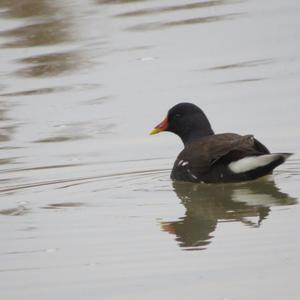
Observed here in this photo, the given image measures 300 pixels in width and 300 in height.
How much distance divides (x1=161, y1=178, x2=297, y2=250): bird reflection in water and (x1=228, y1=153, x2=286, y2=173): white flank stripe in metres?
0.16

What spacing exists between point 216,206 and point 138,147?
222cm

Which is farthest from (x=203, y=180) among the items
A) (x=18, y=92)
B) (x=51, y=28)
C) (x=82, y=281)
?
(x=51, y=28)

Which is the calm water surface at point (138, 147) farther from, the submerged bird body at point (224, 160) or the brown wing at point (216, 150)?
the brown wing at point (216, 150)

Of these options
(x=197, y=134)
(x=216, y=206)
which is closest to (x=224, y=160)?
(x=216, y=206)

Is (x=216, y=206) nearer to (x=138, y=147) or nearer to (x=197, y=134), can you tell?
(x=197, y=134)

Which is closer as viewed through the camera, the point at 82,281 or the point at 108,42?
the point at 82,281

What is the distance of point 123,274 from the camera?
7410 mm

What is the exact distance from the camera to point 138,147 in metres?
11.6

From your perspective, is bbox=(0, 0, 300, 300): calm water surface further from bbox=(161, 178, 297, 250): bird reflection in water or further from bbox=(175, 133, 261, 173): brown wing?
bbox=(175, 133, 261, 173): brown wing

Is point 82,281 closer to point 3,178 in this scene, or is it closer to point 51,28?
point 3,178

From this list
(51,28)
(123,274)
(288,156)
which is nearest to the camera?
(123,274)

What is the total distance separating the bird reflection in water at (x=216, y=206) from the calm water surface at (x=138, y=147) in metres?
0.02

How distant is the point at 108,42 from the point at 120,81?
198 cm

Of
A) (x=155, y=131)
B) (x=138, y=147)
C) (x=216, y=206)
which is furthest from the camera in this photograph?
(x=138, y=147)
